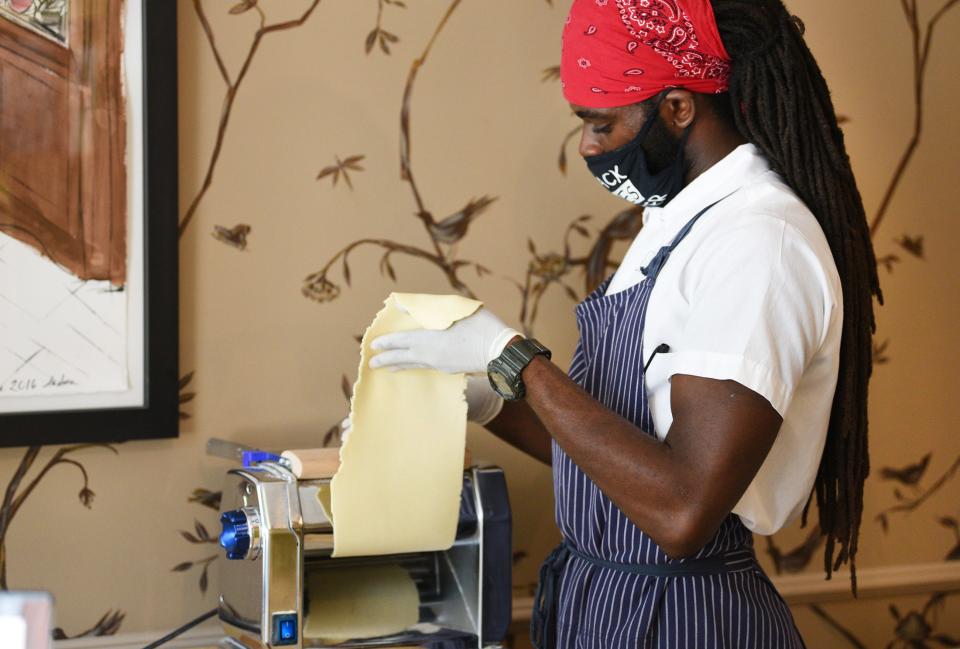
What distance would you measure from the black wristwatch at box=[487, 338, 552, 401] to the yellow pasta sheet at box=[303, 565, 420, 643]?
0.35 meters

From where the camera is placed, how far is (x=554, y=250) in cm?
165

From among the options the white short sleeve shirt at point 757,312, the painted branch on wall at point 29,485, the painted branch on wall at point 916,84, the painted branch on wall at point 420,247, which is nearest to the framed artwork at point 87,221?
the painted branch on wall at point 29,485

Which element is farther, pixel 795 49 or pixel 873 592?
pixel 873 592

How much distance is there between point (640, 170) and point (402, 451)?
418mm

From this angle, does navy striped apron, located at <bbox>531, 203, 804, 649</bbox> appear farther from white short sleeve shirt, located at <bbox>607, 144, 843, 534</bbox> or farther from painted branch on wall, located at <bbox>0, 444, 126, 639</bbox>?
painted branch on wall, located at <bbox>0, 444, 126, 639</bbox>

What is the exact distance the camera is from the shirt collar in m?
1.17

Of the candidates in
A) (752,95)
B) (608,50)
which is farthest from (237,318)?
(752,95)

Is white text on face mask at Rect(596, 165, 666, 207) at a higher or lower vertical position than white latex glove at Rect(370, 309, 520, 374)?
higher

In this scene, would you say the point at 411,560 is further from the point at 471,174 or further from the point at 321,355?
the point at 471,174

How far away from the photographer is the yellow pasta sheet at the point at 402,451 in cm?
123

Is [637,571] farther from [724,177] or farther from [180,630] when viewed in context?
[180,630]

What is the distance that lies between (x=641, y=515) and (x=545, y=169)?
718mm

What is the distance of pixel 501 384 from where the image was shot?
1141 millimetres

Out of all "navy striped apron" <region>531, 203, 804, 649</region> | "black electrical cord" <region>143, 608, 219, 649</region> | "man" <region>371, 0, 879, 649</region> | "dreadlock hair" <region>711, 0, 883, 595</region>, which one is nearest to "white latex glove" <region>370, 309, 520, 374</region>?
"man" <region>371, 0, 879, 649</region>
